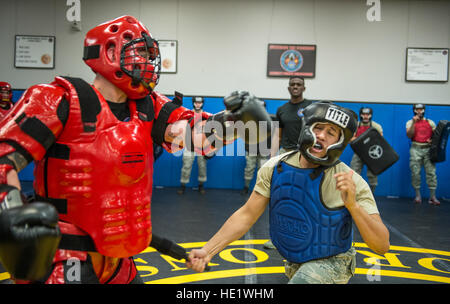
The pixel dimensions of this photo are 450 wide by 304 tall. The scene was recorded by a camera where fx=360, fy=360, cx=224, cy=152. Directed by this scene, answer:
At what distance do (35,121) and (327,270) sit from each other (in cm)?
174

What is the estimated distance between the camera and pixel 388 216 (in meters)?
6.92

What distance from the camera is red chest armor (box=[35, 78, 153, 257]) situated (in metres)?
1.73

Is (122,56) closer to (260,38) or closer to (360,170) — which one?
(360,170)

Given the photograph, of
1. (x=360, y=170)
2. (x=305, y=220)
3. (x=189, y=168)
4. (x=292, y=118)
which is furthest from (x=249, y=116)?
(x=360, y=170)

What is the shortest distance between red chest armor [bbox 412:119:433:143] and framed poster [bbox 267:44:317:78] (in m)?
2.84

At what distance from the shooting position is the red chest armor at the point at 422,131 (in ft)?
28.0

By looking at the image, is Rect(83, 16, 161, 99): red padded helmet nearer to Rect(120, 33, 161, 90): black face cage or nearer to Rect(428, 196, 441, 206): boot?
Rect(120, 33, 161, 90): black face cage

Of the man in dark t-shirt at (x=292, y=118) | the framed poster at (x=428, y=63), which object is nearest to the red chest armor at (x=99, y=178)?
the man in dark t-shirt at (x=292, y=118)

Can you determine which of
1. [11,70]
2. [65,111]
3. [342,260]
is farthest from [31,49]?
[342,260]

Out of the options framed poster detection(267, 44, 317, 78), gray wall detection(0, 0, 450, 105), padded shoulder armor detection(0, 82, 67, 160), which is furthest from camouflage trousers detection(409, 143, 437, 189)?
padded shoulder armor detection(0, 82, 67, 160)

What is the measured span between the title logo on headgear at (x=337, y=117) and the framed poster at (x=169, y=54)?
→ 7912mm

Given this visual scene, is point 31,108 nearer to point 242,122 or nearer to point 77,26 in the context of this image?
point 242,122

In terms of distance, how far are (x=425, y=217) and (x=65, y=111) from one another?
7.06 meters

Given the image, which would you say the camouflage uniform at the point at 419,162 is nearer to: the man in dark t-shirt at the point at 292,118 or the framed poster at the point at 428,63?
the framed poster at the point at 428,63
